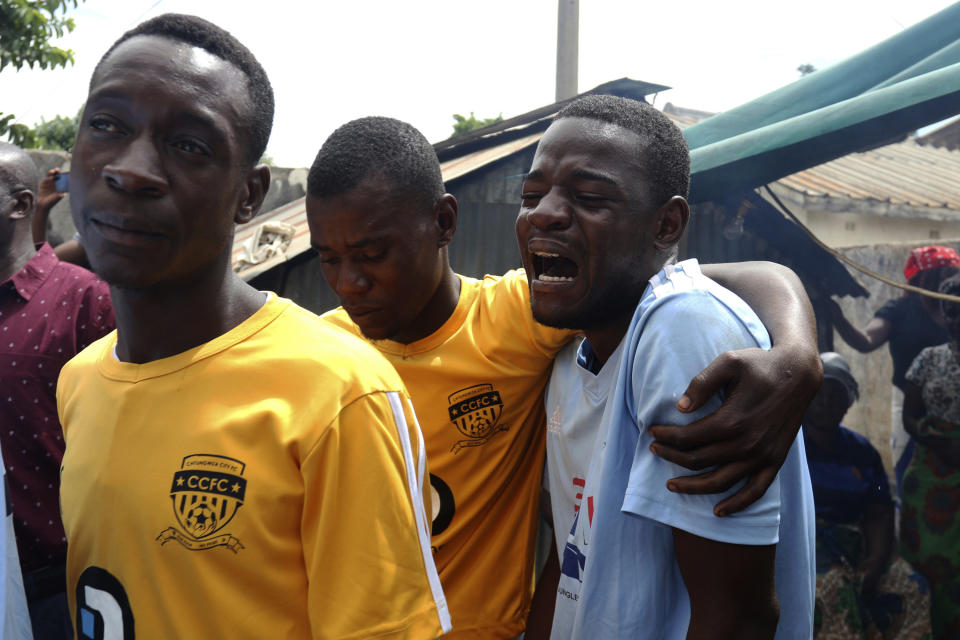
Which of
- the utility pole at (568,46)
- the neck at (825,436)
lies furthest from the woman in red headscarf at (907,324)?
the utility pole at (568,46)

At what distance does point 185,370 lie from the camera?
1.38 metres

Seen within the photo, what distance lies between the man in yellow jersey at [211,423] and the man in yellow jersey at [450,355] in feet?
2.36

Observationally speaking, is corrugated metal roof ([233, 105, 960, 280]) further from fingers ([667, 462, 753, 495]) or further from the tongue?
fingers ([667, 462, 753, 495])

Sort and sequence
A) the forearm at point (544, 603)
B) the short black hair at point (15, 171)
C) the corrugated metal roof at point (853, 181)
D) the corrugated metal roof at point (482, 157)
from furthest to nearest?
the corrugated metal roof at point (853, 181), the corrugated metal roof at point (482, 157), the short black hair at point (15, 171), the forearm at point (544, 603)

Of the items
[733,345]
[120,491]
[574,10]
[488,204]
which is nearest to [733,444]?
[733,345]

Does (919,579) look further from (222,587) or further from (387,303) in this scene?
(222,587)

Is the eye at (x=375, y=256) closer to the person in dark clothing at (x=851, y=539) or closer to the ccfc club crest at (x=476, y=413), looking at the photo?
the ccfc club crest at (x=476, y=413)

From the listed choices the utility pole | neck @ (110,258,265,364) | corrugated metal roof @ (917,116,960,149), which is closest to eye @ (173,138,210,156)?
neck @ (110,258,265,364)

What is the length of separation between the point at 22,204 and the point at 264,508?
2151mm

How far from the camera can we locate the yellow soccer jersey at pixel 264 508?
4.03 feet

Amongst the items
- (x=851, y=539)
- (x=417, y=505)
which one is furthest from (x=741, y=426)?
(x=851, y=539)

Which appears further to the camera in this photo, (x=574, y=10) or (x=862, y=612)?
(x=574, y=10)

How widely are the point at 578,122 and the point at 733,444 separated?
0.86m

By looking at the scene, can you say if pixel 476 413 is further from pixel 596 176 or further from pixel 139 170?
pixel 139 170
